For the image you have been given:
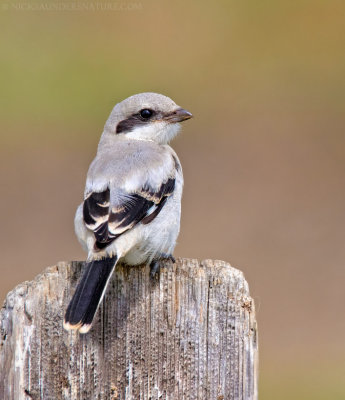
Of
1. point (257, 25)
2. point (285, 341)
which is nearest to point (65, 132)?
point (257, 25)

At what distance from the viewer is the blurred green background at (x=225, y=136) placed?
805cm

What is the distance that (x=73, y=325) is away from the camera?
313 centimetres

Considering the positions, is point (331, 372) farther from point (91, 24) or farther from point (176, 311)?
point (91, 24)

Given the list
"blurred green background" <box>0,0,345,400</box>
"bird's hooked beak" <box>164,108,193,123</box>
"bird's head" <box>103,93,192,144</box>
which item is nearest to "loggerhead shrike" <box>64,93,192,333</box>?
"bird's head" <box>103,93,192,144</box>

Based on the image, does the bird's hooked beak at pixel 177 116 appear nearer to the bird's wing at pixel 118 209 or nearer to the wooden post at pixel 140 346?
the bird's wing at pixel 118 209

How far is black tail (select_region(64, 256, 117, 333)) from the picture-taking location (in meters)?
3.14

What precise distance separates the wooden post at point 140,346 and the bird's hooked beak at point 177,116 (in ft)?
8.71

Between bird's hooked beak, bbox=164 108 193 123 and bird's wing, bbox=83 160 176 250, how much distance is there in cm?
108

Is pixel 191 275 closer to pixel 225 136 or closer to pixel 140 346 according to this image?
pixel 140 346

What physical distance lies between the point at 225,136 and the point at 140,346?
788 cm

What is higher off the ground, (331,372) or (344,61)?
(344,61)

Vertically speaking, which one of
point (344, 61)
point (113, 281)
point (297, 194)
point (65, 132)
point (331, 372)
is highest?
point (344, 61)

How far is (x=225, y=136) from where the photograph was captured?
10.9m

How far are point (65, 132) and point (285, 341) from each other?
4.59 m
